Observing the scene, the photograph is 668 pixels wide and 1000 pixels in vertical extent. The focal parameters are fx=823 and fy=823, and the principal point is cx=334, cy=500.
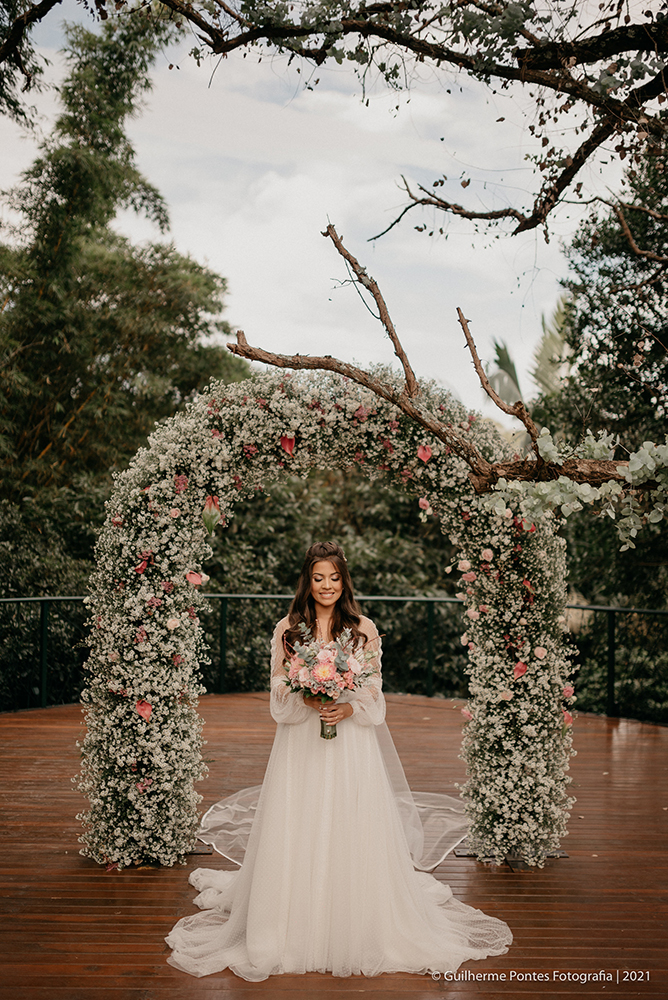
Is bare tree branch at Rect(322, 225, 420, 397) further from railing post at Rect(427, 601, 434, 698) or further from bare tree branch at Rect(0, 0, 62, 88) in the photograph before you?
railing post at Rect(427, 601, 434, 698)

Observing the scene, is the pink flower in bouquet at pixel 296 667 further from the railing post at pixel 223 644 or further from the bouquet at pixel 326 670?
the railing post at pixel 223 644

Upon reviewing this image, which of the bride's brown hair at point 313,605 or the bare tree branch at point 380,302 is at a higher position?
the bare tree branch at point 380,302

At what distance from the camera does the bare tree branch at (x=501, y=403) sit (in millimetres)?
2914

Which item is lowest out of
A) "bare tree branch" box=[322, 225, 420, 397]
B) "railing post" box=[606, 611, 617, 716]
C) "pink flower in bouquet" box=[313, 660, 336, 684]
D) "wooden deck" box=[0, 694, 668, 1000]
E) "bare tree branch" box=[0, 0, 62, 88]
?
"wooden deck" box=[0, 694, 668, 1000]

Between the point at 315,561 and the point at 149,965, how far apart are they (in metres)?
1.75

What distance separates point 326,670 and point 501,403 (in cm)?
123

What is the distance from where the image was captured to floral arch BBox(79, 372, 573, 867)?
4273 mm

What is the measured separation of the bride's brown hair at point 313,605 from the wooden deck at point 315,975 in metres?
1.36

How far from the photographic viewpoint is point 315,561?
11.9 ft

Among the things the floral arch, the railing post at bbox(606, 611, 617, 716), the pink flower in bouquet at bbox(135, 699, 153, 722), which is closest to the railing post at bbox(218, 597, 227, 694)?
the railing post at bbox(606, 611, 617, 716)

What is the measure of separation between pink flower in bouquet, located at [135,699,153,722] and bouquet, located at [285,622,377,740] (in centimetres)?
112

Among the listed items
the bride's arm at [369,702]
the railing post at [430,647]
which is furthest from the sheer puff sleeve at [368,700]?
the railing post at [430,647]

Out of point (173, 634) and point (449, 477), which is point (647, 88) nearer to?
point (449, 477)

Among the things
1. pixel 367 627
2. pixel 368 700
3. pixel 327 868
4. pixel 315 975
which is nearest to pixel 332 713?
pixel 368 700
